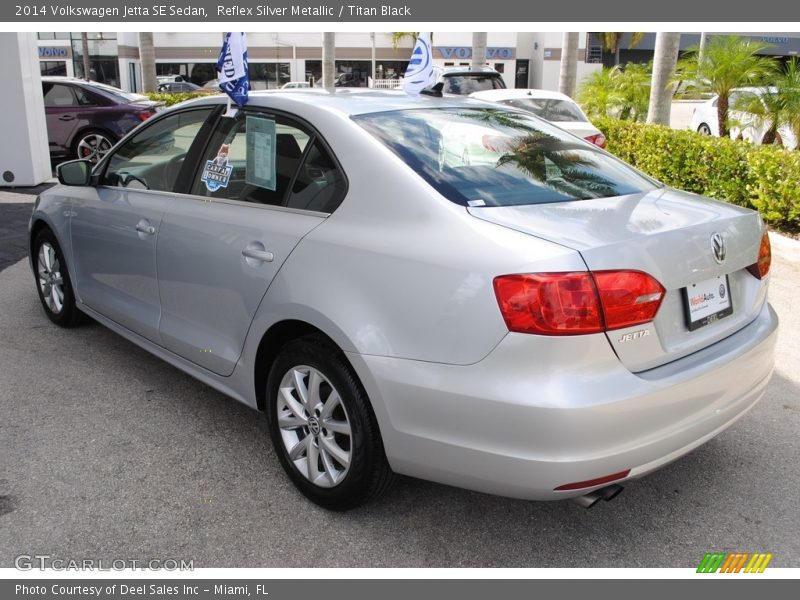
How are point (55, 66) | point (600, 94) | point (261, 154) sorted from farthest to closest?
point (55, 66)
point (600, 94)
point (261, 154)

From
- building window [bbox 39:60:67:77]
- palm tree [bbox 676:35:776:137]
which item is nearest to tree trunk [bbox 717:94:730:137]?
palm tree [bbox 676:35:776:137]

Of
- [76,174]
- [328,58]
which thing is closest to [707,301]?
[76,174]

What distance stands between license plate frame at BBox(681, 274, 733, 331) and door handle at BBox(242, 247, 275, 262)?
1.63 m

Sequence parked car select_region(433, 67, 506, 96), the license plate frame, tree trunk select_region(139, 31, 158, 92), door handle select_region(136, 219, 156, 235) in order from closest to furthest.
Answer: the license plate frame < door handle select_region(136, 219, 156, 235) < parked car select_region(433, 67, 506, 96) < tree trunk select_region(139, 31, 158, 92)

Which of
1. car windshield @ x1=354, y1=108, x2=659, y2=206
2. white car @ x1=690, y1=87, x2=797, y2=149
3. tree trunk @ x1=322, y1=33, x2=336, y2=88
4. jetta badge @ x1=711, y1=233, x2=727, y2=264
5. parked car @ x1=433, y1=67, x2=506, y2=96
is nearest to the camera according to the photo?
jetta badge @ x1=711, y1=233, x2=727, y2=264

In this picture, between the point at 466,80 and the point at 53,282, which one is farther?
the point at 466,80

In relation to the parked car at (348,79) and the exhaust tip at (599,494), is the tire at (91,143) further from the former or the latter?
the parked car at (348,79)

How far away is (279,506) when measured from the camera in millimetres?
3230

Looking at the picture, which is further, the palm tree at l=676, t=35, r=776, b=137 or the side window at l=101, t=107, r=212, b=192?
the palm tree at l=676, t=35, r=776, b=137

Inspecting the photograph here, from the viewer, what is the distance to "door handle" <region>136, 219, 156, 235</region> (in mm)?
3994

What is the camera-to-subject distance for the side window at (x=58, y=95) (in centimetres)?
1351

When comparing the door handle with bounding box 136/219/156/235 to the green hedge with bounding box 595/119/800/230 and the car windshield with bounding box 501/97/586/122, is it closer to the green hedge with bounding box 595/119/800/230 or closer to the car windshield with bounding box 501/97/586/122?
the green hedge with bounding box 595/119/800/230

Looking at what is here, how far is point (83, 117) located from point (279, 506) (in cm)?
1215

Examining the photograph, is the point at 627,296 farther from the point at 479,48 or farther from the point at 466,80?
the point at 479,48
